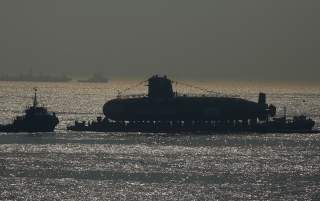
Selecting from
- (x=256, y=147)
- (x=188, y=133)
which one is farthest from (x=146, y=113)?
(x=256, y=147)

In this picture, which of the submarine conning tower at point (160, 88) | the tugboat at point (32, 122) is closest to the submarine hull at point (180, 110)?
the submarine conning tower at point (160, 88)

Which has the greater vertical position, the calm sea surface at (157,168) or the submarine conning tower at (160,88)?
the submarine conning tower at (160,88)

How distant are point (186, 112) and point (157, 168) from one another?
75922 mm

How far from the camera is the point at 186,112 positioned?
17850cm

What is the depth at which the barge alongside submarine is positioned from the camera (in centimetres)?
17238

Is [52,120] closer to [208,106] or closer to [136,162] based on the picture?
[208,106]

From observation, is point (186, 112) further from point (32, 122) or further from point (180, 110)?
point (32, 122)

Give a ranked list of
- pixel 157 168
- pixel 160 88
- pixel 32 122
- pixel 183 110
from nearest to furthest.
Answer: pixel 157 168
pixel 32 122
pixel 183 110
pixel 160 88

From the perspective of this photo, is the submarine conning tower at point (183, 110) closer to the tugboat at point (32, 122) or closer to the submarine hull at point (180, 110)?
the submarine hull at point (180, 110)

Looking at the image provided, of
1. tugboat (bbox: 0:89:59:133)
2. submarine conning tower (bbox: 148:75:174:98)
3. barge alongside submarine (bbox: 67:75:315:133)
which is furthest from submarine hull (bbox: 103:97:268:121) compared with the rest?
tugboat (bbox: 0:89:59:133)

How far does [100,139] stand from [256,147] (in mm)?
25231

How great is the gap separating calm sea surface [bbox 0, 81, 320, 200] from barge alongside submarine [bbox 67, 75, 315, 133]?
2246cm

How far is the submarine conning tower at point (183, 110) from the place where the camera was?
177 m

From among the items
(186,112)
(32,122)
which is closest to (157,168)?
(32,122)
